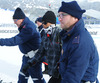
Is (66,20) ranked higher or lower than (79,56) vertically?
higher

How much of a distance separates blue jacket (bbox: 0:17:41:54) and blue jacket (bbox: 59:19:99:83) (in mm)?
1379

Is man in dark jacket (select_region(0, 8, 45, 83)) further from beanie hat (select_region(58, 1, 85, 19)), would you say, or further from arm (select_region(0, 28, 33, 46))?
beanie hat (select_region(58, 1, 85, 19))

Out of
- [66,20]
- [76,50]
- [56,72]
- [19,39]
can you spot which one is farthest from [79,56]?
[19,39]

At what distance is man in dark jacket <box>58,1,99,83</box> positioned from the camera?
44.9 inches

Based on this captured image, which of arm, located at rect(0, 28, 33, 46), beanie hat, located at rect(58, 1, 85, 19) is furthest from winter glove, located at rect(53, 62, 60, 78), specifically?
arm, located at rect(0, 28, 33, 46)

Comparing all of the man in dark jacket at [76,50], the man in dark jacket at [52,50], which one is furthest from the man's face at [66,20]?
the man in dark jacket at [52,50]

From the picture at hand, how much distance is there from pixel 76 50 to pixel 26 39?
1.57 m

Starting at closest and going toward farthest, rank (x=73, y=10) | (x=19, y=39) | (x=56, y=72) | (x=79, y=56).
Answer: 1. (x=79, y=56)
2. (x=73, y=10)
3. (x=56, y=72)
4. (x=19, y=39)

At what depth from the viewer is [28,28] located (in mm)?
2549

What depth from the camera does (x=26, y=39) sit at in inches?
101

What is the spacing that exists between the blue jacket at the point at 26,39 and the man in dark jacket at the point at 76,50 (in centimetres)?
130

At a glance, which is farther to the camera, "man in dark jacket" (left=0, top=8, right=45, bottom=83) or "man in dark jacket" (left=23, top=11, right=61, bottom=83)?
"man in dark jacket" (left=0, top=8, right=45, bottom=83)

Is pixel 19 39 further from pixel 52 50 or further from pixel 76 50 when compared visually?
pixel 76 50

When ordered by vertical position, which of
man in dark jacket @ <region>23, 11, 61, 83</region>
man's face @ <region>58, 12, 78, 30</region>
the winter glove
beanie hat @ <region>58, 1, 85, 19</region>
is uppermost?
beanie hat @ <region>58, 1, 85, 19</region>
